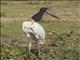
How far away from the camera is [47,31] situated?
12.0m

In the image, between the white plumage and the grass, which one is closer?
the white plumage

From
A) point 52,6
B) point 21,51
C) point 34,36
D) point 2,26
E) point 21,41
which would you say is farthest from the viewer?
point 52,6

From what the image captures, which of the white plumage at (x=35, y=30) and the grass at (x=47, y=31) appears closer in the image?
the white plumage at (x=35, y=30)

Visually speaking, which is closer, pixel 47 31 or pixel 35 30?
pixel 35 30

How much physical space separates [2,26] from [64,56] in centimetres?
533

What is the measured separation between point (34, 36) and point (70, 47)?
1.23 meters

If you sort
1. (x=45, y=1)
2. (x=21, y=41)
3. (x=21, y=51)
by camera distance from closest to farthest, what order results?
(x=21, y=51) → (x=21, y=41) → (x=45, y=1)

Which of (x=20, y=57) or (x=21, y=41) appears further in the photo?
(x=21, y=41)

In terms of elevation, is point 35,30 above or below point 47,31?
above

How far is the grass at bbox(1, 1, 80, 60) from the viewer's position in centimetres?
845

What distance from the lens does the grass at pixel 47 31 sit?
27.7 feet

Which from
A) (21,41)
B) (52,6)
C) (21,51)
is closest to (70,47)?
(21,51)

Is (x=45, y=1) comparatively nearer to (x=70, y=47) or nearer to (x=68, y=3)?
(x=68, y=3)

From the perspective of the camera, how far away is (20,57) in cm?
826
